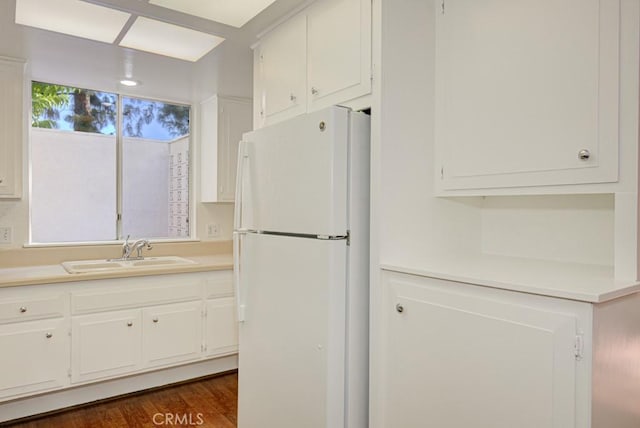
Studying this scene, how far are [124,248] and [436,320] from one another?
256 centimetres

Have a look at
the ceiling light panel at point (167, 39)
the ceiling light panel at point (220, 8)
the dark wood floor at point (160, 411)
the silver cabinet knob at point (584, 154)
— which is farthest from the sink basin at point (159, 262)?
the silver cabinet knob at point (584, 154)

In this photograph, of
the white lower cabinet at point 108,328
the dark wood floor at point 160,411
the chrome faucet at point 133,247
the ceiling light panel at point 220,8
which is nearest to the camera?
the ceiling light panel at point 220,8

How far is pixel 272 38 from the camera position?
223 centimetres

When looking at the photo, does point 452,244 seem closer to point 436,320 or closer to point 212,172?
point 436,320

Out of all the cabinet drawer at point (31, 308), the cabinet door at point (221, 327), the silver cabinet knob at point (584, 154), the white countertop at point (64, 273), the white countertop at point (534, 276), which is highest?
the silver cabinet knob at point (584, 154)

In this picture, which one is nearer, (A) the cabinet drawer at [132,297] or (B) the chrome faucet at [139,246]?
(A) the cabinet drawer at [132,297]

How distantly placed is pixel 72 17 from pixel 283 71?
40.9 inches

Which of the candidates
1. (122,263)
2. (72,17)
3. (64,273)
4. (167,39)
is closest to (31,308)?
(64,273)

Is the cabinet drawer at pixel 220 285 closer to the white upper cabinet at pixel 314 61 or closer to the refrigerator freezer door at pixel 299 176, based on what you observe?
the refrigerator freezer door at pixel 299 176

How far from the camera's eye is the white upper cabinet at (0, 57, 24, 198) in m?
2.58

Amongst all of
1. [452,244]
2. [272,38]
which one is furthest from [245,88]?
[452,244]

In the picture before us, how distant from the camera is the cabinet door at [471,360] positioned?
110 centimetres

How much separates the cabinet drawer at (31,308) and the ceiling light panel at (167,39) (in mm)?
1480

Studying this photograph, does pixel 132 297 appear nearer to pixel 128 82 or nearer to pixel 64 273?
pixel 64 273
